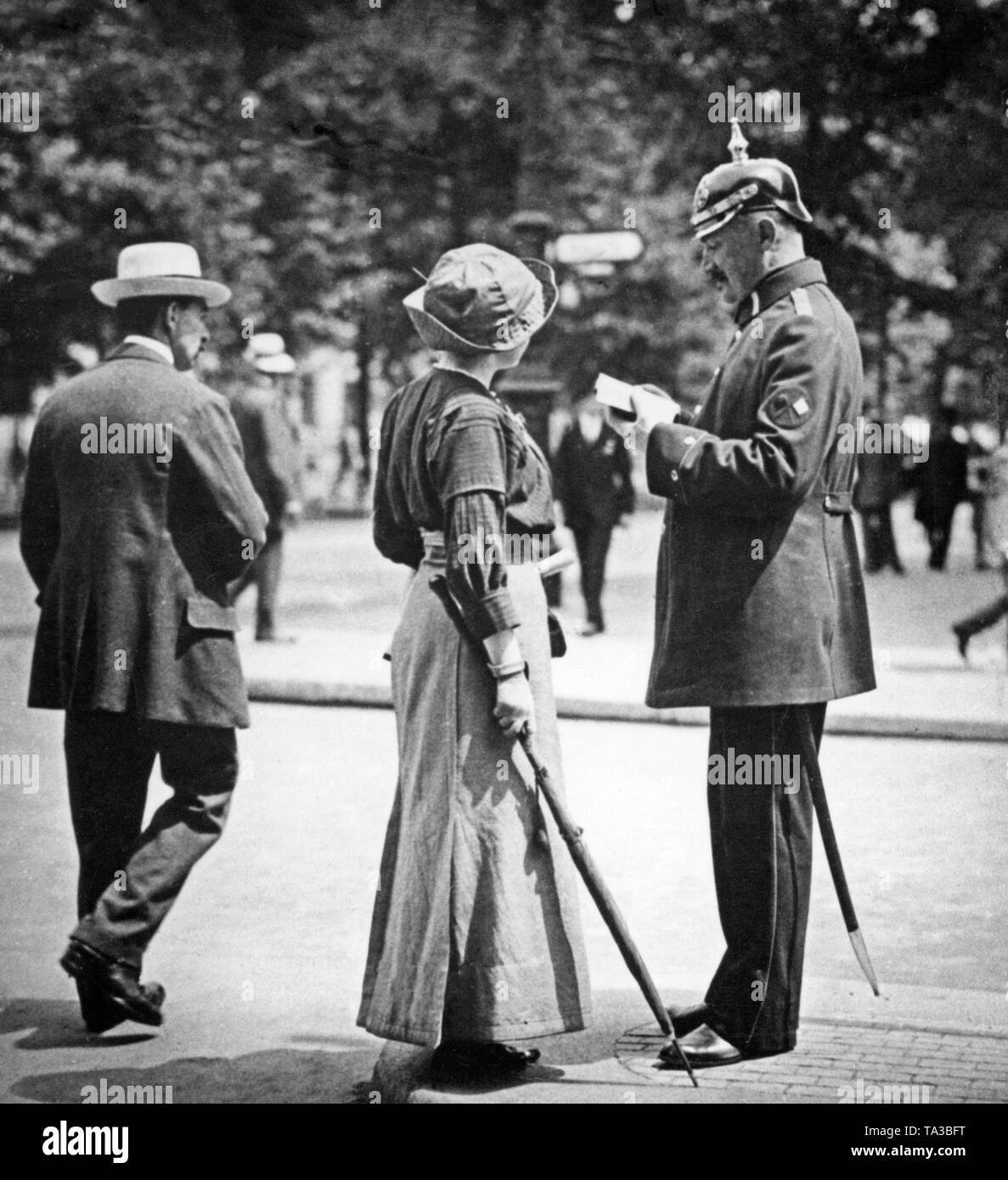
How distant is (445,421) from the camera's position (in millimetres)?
3967

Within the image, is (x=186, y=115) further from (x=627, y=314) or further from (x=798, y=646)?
(x=627, y=314)

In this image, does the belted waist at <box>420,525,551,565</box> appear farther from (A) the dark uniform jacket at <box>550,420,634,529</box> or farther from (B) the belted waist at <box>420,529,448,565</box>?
(A) the dark uniform jacket at <box>550,420,634,529</box>

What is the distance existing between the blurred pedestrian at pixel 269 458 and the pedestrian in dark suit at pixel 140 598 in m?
7.43

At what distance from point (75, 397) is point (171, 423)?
10.7 inches

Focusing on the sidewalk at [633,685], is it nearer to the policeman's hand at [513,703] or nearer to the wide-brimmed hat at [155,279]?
the wide-brimmed hat at [155,279]

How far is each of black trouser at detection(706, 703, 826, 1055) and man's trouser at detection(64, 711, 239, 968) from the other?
4.40ft

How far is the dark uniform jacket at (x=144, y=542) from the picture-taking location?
15.3 feet

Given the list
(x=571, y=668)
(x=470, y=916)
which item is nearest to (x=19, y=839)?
(x=470, y=916)

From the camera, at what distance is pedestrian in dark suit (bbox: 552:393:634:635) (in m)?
13.1

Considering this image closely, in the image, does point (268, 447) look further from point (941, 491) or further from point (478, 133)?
point (941, 491)
